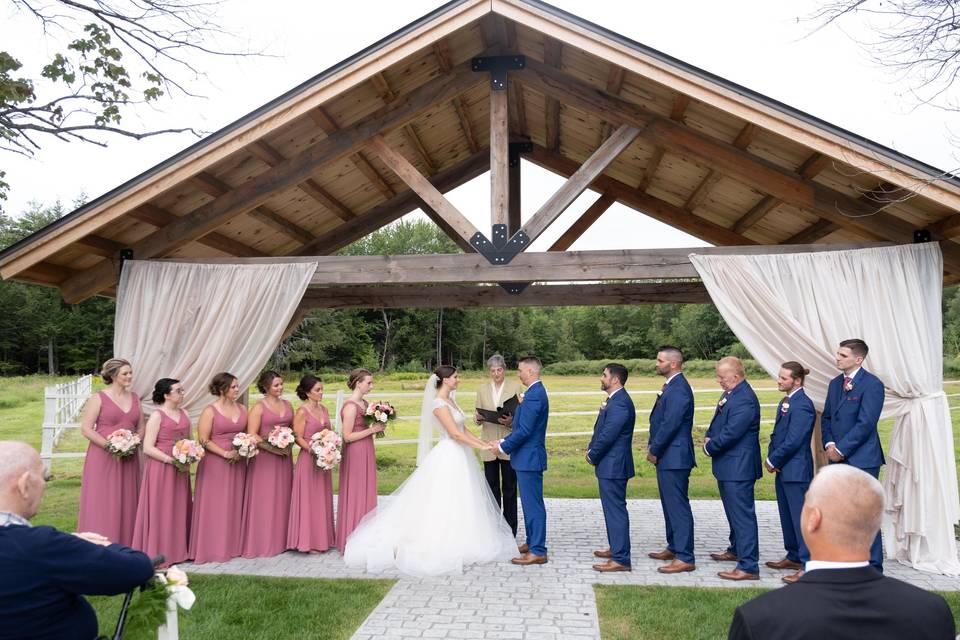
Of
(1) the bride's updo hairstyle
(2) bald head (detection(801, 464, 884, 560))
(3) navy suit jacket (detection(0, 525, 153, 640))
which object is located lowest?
(3) navy suit jacket (detection(0, 525, 153, 640))

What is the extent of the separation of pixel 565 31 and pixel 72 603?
17.3 ft

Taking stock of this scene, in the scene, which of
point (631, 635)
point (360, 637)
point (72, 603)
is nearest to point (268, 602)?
point (360, 637)

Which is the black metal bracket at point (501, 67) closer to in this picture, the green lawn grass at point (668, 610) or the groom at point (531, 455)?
the groom at point (531, 455)

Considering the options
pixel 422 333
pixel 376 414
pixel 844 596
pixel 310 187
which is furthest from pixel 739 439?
pixel 422 333

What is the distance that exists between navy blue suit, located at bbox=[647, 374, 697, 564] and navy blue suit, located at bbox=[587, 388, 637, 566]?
0.98ft

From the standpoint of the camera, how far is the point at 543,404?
650 cm

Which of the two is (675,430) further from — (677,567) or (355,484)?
(355,484)

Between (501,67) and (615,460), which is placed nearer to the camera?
(615,460)

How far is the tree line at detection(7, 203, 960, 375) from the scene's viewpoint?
1389 inches

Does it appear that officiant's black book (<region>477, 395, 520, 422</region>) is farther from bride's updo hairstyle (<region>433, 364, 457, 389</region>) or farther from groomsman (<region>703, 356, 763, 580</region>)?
groomsman (<region>703, 356, 763, 580</region>)

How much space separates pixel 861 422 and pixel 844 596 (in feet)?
14.7

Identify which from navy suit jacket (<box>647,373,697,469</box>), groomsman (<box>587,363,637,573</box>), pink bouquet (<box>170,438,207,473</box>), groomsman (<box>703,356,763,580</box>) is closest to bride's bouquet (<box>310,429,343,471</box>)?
pink bouquet (<box>170,438,207,473</box>)

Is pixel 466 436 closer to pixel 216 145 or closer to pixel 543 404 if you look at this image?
pixel 543 404

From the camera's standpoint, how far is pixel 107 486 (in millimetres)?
6574
